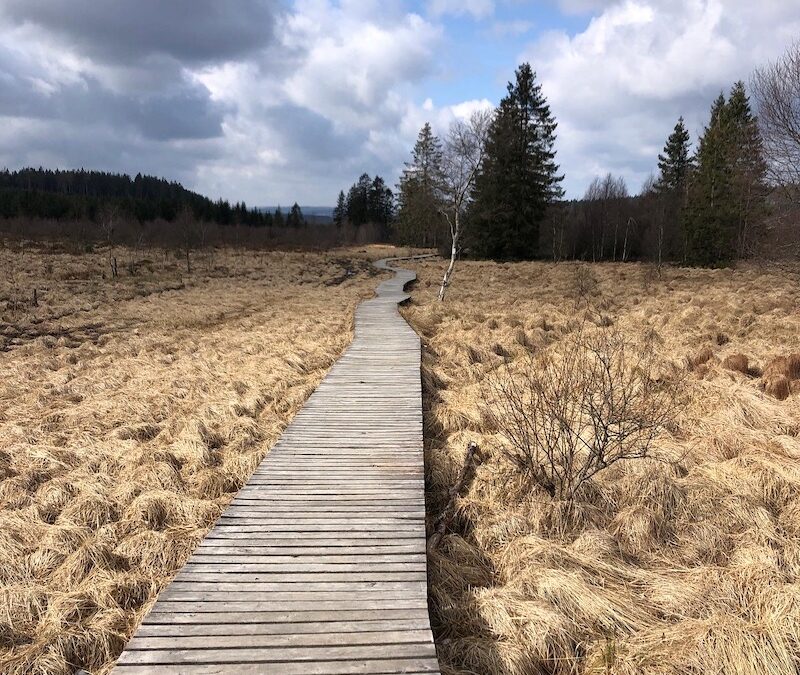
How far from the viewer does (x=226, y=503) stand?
17.0ft

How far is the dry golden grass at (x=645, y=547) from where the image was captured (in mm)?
3188

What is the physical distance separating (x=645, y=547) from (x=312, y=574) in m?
3.00

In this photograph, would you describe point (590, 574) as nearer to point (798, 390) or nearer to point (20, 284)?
point (798, 390)

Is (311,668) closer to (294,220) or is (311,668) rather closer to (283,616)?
(283,616)

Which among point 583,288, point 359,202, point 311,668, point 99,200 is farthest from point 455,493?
point 99,200

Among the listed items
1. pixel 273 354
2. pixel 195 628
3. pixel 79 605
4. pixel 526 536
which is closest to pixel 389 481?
pixel 526 536

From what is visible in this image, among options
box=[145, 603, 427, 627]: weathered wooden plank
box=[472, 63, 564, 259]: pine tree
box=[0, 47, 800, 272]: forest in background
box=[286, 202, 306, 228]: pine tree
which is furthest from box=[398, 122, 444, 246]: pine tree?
box=[145, 603, 427, 627]: weathered wooden plank

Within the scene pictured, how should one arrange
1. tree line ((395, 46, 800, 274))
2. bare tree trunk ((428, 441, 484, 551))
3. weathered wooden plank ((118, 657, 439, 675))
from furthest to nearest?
tree line ((395, 46, 800, 274)) → bare tree trunk ((428, 441, 484, 551)) → weathered wooden plank ((118, 657, 439, 675))

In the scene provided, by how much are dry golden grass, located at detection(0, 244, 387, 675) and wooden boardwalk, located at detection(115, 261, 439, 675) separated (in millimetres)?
731

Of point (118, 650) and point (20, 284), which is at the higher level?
point (20, 284)

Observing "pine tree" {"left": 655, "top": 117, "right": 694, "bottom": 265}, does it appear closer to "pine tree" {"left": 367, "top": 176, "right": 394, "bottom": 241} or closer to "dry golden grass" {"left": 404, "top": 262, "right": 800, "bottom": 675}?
"dry golden grass" {"left": 404, "top": 262, "right": 800, "bottom": 675}

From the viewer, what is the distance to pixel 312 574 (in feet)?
11.7

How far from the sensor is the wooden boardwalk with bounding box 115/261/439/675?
2.82m

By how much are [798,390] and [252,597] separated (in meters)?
8.39
